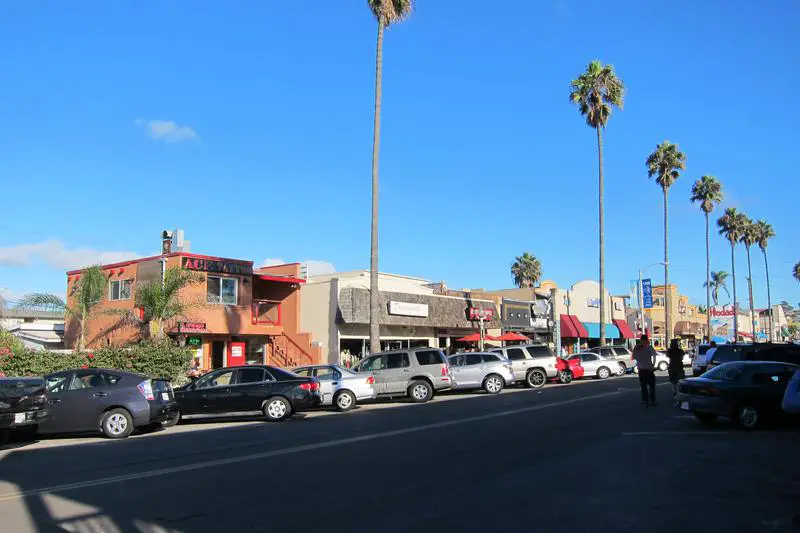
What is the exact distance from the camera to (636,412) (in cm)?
1711

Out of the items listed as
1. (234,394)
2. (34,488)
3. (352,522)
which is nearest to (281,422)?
(234,394)

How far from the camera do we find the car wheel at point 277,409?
58.3 feet

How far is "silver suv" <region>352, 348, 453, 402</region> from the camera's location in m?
22.8

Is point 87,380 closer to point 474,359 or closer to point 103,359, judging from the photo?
point 103,359

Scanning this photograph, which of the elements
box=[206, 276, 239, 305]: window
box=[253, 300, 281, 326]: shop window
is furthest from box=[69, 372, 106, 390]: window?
box=[253, 300, 281, 326]: shop window

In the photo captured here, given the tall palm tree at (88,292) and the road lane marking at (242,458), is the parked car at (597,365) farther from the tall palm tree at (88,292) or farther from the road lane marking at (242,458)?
the tall palm tree at (88,292)

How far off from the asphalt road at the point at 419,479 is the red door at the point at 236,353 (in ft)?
59.1

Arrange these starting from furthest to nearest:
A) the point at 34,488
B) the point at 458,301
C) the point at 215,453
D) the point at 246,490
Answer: the point at 458,301
the point at 215,453
the point at 34,488
the point at 246,490

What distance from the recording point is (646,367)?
18.2m

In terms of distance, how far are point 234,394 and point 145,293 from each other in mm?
11410

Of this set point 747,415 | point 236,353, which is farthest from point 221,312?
point 747,415

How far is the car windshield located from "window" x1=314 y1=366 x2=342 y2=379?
1019 centimetres

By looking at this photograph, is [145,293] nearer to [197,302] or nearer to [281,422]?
[197,302]

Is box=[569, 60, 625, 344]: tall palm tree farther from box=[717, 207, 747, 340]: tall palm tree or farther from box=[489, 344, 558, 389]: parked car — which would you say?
box=[717, 207, 747, 340]: tall palm tree
